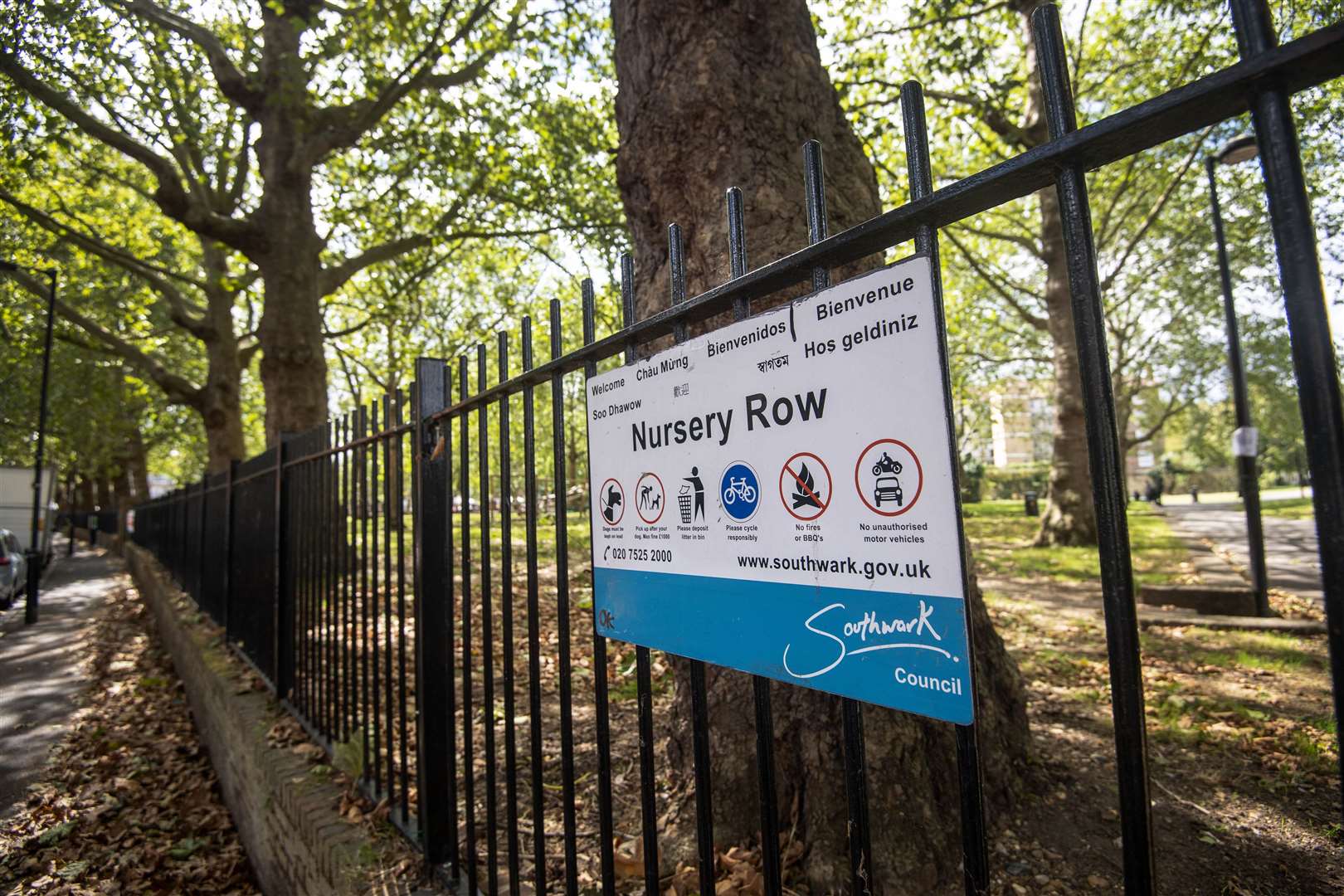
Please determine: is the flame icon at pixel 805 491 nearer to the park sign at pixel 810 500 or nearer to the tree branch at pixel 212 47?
the park sign at pixel 810 500

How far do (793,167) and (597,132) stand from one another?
26.6 ft

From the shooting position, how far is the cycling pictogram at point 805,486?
4.24 ft

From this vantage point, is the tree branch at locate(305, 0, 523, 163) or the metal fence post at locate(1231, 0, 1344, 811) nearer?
the metal fence post at locate(1231, 0, 1344, 811)

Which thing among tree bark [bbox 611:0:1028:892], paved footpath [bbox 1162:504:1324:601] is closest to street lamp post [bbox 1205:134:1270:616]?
paved footpath [bbox 1162:504:1324:601]

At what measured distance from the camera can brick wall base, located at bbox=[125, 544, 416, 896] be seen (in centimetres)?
286

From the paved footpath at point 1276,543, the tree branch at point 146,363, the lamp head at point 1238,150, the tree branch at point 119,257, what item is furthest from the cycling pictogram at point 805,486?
the tree branch at point 146,363

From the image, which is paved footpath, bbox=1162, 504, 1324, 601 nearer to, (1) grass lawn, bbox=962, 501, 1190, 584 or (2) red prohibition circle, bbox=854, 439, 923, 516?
(1) grass lawn, bbox=962, 501, 1190, 584

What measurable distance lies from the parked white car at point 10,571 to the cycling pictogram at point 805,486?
1556cm

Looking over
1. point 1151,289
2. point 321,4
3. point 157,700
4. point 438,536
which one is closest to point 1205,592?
point 438,536

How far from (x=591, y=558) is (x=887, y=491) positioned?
6.34 feet

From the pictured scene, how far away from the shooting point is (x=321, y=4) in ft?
26.5

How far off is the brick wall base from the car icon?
2.51 meters

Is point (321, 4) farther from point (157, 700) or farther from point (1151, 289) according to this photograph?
point (1151, 289)

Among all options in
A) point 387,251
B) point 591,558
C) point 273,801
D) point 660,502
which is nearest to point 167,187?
point 387,251
